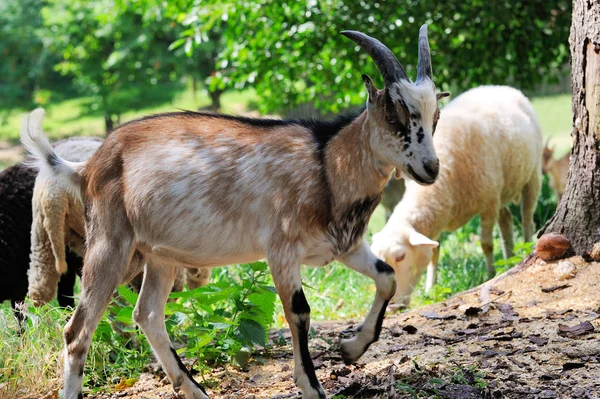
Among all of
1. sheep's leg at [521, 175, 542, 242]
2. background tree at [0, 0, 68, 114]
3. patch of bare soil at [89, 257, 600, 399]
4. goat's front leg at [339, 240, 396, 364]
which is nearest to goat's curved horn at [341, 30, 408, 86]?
goat's front leg at [339, 240, 396, 364]

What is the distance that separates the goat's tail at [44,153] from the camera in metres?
4.38

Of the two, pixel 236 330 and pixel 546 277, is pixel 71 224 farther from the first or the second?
pixel 546 277

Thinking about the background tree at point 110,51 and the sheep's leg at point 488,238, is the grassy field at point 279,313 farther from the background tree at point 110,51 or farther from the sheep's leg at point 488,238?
the background tree at point 110,51

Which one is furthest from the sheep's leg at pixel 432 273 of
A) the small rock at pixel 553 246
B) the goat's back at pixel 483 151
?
the small rock at pixel 553 246

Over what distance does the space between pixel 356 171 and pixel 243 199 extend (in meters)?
0.60

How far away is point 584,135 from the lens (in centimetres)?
518

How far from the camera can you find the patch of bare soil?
3850 mm

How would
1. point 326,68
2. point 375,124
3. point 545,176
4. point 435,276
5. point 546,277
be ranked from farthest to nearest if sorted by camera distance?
point 545,176
point 326,68
point 435,276
point 546,277
point 375,124

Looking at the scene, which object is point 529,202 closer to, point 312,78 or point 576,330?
point 312,78

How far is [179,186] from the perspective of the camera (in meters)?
4.18

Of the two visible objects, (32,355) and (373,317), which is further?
(32,355)

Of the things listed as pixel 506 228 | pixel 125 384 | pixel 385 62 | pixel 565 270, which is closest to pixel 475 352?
pixel 565 270

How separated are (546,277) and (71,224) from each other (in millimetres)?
3371

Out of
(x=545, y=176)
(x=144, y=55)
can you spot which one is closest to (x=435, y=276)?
(x=545, y=176)
